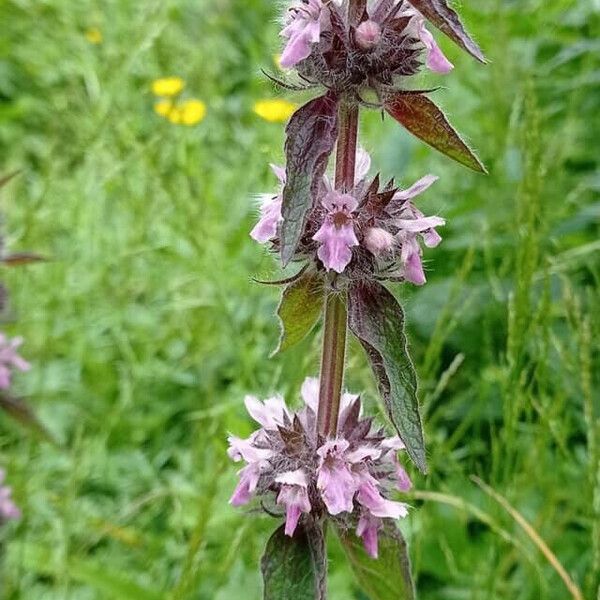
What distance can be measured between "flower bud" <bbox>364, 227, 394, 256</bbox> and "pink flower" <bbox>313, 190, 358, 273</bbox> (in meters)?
0.02

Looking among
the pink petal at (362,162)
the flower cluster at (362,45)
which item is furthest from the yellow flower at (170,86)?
the flower cluster at (362,45)

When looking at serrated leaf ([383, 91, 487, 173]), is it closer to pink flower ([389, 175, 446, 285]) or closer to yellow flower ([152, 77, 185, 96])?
pink flower ([389, 175, 446, 285])

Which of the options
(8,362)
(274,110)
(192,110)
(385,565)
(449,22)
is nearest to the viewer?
A: (449,22)

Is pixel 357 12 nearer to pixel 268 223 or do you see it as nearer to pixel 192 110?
pixel 268 223

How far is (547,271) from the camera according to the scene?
1.30 meters

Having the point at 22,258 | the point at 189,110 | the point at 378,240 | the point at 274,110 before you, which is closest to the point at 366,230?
the point at 378,240

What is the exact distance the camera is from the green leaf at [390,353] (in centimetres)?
81

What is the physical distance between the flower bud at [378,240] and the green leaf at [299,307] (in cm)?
7

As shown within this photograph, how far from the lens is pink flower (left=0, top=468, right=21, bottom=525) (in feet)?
5.35

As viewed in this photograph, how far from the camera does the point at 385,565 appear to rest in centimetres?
98

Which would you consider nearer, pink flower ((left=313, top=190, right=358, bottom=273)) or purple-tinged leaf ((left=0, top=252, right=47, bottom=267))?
pink flower ((left=313, top=190, right=358, bottom=273))

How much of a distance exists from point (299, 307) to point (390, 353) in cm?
13

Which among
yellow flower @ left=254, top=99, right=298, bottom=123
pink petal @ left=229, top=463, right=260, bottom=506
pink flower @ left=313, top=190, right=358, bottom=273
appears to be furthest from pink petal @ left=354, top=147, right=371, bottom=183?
yellow flower @ left=254, top=99, right=298, bottom=123

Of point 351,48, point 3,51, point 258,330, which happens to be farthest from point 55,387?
Result: point 3,51
